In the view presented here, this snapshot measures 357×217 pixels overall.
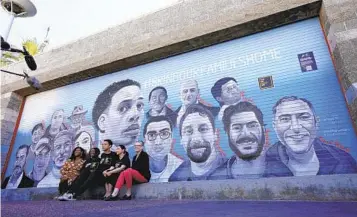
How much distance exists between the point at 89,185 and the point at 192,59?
3929 mm

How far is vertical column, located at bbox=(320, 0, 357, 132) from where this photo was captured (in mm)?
3859

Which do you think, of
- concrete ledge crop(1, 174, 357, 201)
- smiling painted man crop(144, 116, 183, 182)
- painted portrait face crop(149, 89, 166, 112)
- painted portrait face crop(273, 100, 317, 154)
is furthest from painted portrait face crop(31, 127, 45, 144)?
painted portrait face crop(273, 100, 317, 154)

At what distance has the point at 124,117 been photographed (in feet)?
20.0

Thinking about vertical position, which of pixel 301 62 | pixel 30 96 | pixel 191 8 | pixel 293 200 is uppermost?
pixel 191 8

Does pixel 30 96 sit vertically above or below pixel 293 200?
above

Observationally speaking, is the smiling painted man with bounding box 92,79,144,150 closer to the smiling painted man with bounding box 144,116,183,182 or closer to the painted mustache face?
the smiling painted man with bounding box 144,116,183,182

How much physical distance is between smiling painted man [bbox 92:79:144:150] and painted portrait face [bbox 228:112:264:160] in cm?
247

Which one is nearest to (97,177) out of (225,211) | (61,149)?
(61,149)

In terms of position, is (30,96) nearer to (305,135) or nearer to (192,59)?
(192,59)

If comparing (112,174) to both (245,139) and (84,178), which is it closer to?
(84,178)

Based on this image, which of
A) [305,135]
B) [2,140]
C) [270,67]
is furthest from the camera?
[2,140]

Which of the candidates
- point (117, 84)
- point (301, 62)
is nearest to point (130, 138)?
point (117, 84)

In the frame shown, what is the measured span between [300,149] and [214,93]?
2.15 m

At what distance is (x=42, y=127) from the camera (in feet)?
24.1
